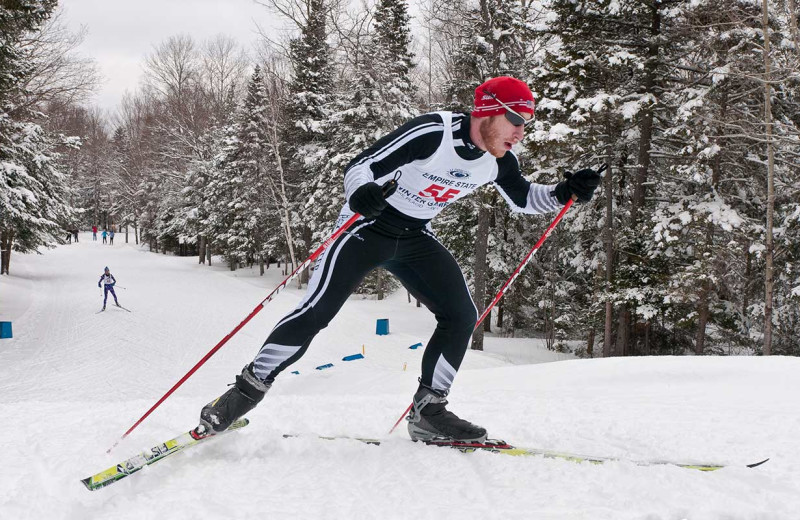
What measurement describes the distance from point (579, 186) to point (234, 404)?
2.29 metres

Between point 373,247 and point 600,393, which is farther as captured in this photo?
point 600,393

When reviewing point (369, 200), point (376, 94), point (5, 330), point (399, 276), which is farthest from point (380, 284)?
point (369, 200)

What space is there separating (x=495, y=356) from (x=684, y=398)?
37.7 feet

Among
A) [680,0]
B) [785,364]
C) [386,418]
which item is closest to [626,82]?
[680,0]

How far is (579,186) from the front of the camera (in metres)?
3.14

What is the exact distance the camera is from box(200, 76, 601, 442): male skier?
2633 millimetres

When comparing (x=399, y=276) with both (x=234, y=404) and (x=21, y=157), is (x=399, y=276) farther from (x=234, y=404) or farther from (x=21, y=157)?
(x=21, y=157)

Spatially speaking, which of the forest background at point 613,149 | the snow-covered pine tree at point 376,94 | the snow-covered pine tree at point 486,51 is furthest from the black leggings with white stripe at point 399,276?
the snow-covered pine tree at point 376,94

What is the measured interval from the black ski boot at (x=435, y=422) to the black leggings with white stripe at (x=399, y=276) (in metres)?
0.08

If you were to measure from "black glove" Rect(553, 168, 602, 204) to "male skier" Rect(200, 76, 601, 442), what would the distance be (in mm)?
398

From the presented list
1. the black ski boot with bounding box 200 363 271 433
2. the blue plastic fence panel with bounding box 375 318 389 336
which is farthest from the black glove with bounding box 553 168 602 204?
the blue plastic fence panel with bounding box 375 318 389 336

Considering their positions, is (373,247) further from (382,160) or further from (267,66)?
(267,66)

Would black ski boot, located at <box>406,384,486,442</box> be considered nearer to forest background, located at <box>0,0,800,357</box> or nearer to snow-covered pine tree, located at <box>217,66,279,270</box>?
forest background, located at <box>0,0,800,357</box>

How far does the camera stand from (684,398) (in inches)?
152
